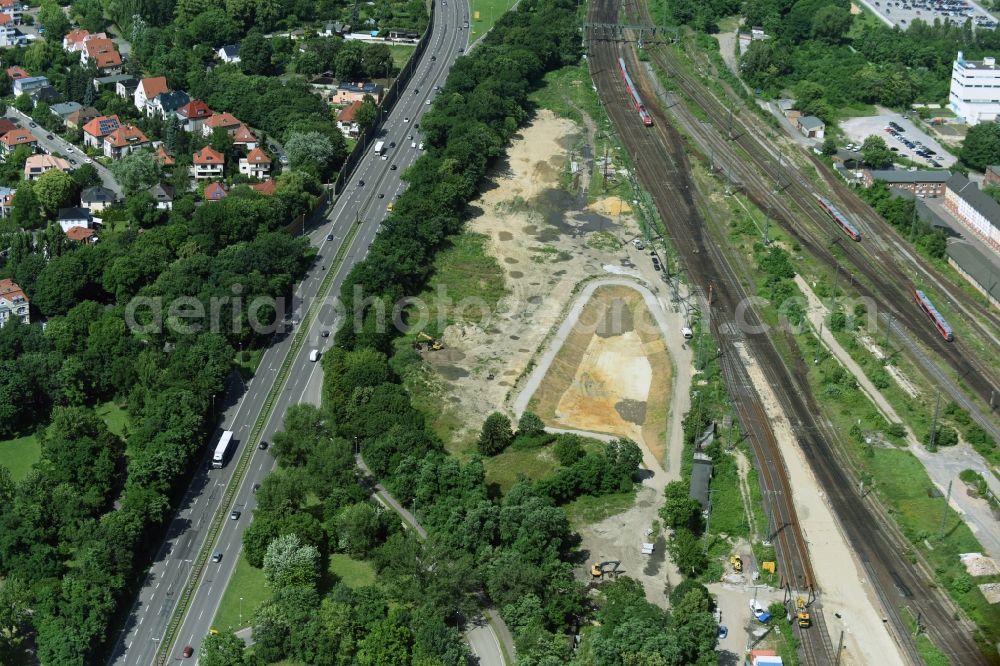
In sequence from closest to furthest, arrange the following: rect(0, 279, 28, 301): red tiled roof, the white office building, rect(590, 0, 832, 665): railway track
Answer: rect(590, 0, 832, 665): railway track → rect(0, 279, 28, 301): red tiled roof → the white office building

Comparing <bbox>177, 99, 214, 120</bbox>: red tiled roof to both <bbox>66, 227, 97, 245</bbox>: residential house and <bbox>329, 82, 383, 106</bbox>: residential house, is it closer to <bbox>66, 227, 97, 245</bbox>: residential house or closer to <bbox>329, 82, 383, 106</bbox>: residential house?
<bbox>329, 82, 383, 106</bbox>: residential house

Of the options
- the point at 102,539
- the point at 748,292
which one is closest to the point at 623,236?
the point at 748,292

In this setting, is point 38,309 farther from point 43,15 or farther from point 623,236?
point 43,15

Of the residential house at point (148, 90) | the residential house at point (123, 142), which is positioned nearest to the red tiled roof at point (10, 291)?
the residential house at point (123, 142)

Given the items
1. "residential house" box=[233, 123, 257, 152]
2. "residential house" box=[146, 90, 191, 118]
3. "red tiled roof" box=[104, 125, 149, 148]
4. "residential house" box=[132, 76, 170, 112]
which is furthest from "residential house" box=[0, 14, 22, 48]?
"residential house" box=[233, 123, 257, 152]

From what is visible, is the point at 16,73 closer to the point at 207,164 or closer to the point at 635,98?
the point at 207,164

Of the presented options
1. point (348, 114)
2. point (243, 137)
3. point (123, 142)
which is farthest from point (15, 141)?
point (348, 114)
